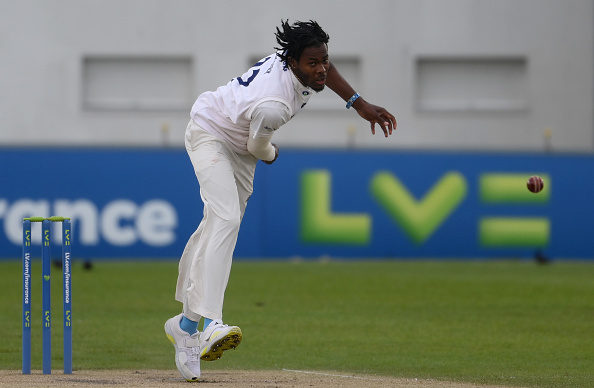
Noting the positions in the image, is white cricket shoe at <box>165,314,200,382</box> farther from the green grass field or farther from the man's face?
the man's face

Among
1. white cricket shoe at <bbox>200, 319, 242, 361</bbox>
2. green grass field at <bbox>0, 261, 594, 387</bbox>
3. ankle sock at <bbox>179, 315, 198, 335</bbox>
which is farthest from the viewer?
green grass field at <bbox>0, 261, 594, 387</bbox>

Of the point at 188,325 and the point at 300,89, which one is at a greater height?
the point at 300,89

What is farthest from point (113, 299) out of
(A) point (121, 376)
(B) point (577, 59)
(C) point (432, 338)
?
(B) point (577, 59)

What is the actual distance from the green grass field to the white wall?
762cm

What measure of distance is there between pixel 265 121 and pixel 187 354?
5.15 feet

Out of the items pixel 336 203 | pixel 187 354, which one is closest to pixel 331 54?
pixel 336 203

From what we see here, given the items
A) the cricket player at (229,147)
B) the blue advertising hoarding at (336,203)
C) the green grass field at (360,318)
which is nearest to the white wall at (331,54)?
the blue advertising hoarding at (336,203)

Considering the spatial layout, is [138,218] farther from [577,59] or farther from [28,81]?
[577,59]

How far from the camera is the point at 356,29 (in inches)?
998

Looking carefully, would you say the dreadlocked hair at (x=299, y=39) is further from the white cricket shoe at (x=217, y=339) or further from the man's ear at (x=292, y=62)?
the white cricket shoe at (x=217, y=339)

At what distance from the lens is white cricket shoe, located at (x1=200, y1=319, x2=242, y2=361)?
682 cm

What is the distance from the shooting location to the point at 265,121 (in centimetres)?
694

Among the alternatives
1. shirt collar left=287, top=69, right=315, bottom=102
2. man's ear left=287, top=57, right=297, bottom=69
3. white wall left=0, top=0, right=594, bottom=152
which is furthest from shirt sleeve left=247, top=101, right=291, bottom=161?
white wall left=0, top=0, right=594, bottom=152

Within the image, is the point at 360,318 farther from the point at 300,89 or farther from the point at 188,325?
the point at 300,89
